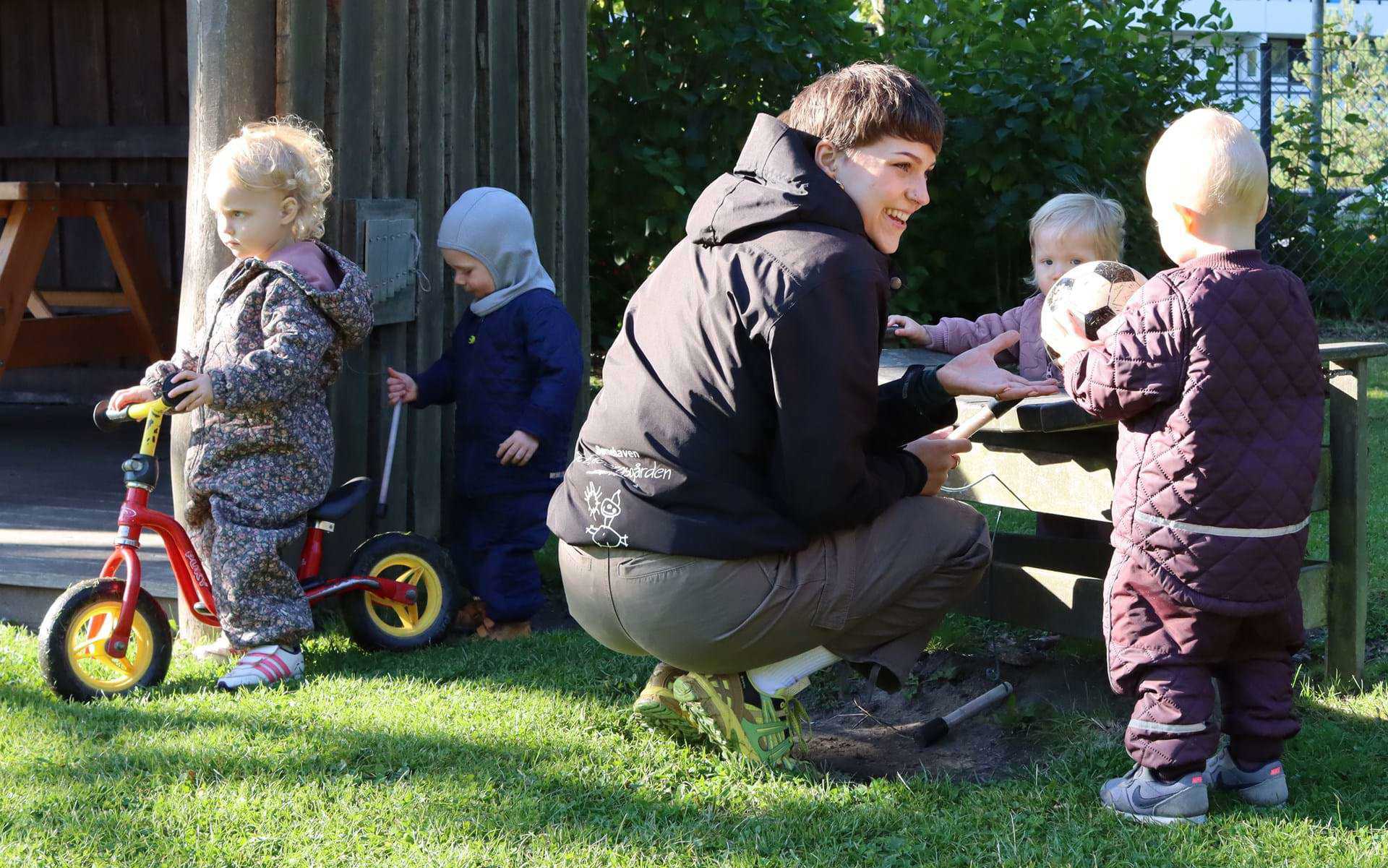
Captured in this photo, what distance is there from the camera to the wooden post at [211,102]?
4.04 meters

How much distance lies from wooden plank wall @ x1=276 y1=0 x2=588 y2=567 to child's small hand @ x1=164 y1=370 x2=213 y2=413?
30.0 inches

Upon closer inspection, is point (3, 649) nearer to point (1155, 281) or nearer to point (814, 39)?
point (1155, 281)

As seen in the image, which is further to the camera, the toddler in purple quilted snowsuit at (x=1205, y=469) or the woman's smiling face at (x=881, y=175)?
the woman's smiling face at (x=881, y=175)

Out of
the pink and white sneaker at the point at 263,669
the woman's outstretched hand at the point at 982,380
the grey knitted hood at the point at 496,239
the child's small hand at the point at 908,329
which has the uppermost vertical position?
the grey knitted hood at the point at 496,239

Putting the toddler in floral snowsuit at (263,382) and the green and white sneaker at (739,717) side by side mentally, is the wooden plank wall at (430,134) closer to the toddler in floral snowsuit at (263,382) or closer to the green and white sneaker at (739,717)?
the toddler in floral snowsuit at (263,382)

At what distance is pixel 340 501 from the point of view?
13.1 feet

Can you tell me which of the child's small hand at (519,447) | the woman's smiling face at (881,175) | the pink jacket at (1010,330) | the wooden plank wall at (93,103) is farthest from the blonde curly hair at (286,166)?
the wooden plank wall at (93,103)

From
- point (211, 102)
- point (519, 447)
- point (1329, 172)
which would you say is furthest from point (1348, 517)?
point (1329, 172)

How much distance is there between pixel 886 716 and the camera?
12.0 ft

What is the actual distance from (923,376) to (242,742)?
5.90 ft

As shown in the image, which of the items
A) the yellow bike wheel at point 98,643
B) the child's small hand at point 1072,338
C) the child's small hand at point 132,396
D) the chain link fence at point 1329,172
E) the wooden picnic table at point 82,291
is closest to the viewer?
the child's small hand at point 1072,338

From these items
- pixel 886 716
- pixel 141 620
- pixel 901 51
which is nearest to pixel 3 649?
pixel 141 620

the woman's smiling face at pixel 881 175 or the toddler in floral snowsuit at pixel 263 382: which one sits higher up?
the woman's smiling face at pixel 881 175

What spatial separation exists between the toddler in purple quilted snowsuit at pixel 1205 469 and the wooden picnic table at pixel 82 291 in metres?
5.55
